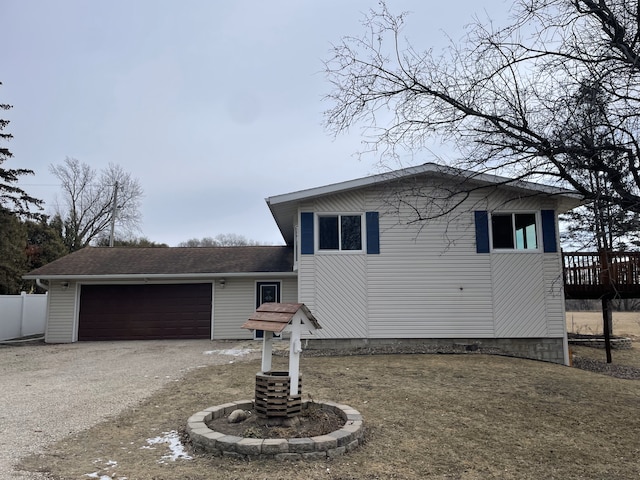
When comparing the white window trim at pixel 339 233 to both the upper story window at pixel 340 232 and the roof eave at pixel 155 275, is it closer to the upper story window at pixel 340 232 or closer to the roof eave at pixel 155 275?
the upper story window at pixel 340 232

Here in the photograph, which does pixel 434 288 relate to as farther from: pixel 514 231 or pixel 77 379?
pixel 77 379

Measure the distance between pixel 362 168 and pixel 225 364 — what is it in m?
5.22

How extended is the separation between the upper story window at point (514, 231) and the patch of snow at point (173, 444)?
9455mm

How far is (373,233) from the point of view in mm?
11516

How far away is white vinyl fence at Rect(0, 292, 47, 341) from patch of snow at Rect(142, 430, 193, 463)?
594 inches

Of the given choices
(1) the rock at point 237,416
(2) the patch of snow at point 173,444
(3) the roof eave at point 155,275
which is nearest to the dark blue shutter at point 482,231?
(3) the roof eave at point 155,275

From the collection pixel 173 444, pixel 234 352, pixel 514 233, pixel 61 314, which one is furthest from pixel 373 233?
pixel 61 314

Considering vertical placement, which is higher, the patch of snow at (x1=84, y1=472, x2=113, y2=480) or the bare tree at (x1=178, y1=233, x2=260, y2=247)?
the bare tree at (x1=178, y1=233, x2=260, y2=247)

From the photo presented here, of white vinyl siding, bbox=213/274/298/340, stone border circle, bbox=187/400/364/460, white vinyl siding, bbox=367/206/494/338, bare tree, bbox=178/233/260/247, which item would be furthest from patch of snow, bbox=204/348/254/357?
bare tree, bbox=178/233/260/247

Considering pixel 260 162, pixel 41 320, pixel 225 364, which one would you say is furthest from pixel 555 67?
pixel 41 320

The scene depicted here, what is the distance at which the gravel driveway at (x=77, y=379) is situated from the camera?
5.00 metres

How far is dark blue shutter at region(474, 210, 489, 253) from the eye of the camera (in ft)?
37.5

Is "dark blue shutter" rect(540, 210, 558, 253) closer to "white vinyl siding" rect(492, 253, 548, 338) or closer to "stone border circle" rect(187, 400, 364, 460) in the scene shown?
"white vinyl siding" rect(492, 253, 548, 338)

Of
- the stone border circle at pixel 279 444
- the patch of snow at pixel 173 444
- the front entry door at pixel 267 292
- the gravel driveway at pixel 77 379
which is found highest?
the front entry door at pixel 267 292
